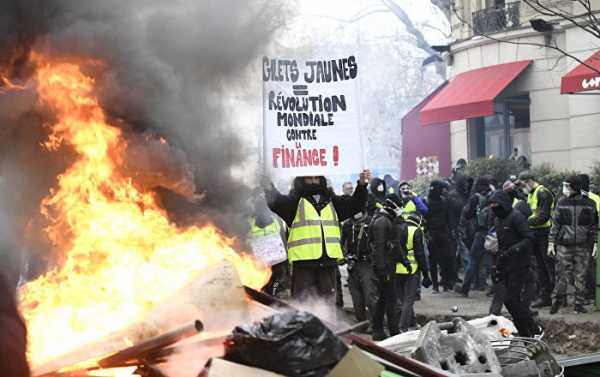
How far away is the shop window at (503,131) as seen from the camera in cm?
2378

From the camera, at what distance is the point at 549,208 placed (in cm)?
1284

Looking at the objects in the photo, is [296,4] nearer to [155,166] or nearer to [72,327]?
[155,166]

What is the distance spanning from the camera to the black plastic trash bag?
447cm

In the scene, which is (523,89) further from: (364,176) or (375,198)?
(364,176)

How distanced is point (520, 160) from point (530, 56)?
12.7 ft

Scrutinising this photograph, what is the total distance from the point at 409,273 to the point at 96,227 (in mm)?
5974

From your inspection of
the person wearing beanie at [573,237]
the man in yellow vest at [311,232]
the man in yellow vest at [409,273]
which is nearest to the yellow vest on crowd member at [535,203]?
the person wearing beanie at [573,237]

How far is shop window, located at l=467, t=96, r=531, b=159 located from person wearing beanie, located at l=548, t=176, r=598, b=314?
36.6ft

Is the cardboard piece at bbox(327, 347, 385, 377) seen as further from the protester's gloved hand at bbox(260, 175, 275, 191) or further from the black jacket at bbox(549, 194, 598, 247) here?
the black jacket at bbox(549, 194, 598, 247)

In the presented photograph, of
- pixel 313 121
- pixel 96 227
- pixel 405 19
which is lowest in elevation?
pixel 96 227

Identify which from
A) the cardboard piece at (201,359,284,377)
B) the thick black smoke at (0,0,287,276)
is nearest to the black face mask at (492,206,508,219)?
the thick black smoke at (0,0,287,276)

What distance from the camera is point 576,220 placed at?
12.2 meters

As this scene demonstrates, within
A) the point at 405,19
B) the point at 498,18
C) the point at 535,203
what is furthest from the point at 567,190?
the point at 405,19

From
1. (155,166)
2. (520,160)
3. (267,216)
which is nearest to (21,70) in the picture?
(155,166)
